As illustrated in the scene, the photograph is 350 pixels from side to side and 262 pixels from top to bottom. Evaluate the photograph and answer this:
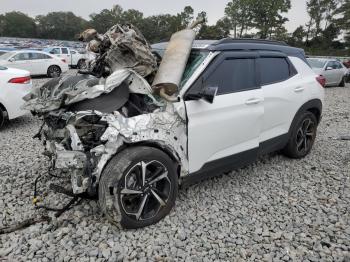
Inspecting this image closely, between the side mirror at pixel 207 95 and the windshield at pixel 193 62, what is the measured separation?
19cm

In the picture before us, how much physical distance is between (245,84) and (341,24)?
2342 inches

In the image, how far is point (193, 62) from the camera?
357 centimetres

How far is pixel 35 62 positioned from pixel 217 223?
15.9m

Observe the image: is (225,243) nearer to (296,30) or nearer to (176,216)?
(176,216)

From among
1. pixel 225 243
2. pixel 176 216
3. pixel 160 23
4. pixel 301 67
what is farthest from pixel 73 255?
pixel 160 23

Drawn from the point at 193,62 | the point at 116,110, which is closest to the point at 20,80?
the point at 116,110

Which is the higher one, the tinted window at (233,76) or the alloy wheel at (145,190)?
the tinted window at (233,76)

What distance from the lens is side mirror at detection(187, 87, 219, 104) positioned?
314 centimetres

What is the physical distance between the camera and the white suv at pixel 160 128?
2.87 m

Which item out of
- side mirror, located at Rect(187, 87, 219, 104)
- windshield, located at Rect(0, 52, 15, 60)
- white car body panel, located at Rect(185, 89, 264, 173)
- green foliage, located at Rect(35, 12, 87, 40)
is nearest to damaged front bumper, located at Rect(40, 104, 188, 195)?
white car body panel, located at Rect(185, 89, 264, 173)

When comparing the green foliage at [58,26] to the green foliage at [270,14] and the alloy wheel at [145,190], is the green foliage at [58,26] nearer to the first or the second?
the green foliage at [270,14]

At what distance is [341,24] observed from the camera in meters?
53.3

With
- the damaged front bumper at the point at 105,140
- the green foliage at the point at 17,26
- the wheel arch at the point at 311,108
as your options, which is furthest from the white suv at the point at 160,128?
the green foliage at the point at 17,26

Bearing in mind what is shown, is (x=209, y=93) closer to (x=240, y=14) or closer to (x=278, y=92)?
(x=278, y=92)
